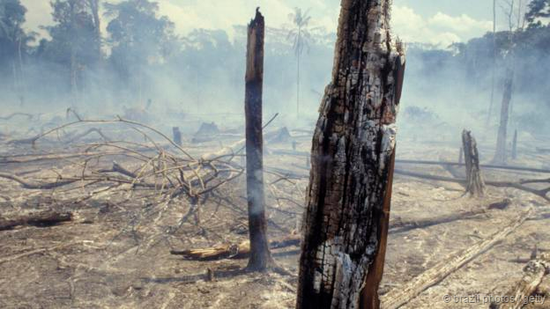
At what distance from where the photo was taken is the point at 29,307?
406 centimetres

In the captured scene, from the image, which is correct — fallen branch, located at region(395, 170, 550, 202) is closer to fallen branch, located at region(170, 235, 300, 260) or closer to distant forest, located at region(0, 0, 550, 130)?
fallen branch, located at region(170, 235, 300, 260)

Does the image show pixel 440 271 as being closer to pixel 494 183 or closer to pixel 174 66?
pixel 494 183

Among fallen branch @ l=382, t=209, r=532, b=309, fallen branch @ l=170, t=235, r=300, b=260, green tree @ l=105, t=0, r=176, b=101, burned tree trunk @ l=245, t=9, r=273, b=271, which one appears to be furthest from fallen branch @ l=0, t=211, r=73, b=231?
green tree @ l=105, t=0, r=176, b=101

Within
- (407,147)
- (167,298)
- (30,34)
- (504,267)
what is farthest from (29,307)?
(30,34)

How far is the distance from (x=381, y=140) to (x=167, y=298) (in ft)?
13.1

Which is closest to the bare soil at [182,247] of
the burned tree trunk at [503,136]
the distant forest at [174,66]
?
the burned tree trunk at [503,136]

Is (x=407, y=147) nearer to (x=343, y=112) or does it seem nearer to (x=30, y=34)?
(x=343, y=112)

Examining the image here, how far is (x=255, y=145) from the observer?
4969 millimetres

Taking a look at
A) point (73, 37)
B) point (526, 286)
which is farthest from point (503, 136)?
point (73, 37)

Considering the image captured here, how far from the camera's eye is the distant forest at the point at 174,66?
28891 millimetres

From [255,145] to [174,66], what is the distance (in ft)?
128

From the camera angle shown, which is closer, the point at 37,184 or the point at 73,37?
the point at 37,184

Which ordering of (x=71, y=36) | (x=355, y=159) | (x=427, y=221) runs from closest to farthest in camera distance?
(x=355, y=159)
(x=427, y=221)
(x=71, y=36)

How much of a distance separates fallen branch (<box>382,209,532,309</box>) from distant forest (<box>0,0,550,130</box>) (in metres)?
22.9
